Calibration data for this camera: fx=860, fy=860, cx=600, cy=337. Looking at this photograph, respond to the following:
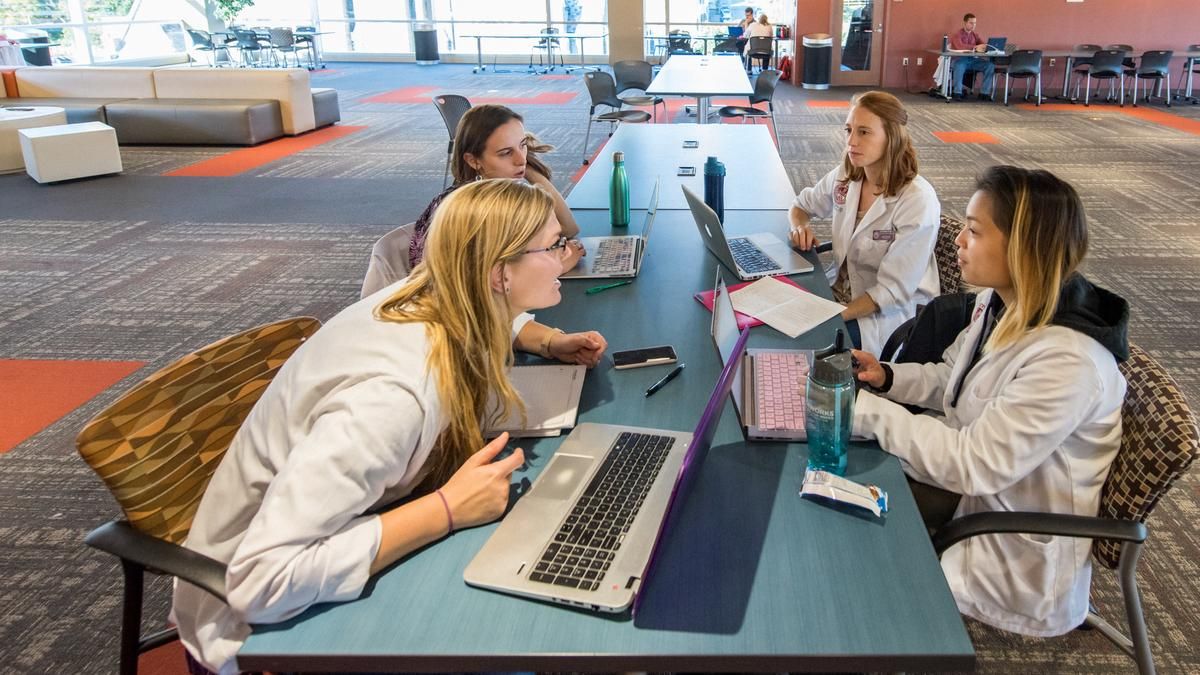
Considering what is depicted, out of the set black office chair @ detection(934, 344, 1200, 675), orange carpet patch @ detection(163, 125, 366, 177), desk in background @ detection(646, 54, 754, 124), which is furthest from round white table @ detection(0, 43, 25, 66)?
black office chair @ detection(934, 344, 1200, 675)

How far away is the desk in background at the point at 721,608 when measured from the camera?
107cm

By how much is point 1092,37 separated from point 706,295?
12884mm

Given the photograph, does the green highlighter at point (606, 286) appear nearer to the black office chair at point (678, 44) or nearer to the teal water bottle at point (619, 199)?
the teal water bottle at point (619, 199)

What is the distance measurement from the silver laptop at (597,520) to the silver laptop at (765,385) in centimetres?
16

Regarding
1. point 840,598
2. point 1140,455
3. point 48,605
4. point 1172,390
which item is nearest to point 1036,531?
point 1140,455

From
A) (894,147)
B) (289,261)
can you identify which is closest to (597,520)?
(894,147)

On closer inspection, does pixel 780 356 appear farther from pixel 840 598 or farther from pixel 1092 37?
pixel 1092 37

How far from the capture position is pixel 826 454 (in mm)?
1462

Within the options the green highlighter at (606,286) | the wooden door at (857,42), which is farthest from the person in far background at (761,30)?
the green highlighter at (606,286)

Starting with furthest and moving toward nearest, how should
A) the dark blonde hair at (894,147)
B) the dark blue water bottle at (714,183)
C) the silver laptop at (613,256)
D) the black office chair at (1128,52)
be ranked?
the black office chair at (1128,52) → the dark blue water bottle at (714,183) → the dark blonde hair at (894,147) → the silver laptop at (613,256)

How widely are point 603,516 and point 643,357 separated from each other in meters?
0.64

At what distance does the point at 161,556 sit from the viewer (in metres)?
1.31

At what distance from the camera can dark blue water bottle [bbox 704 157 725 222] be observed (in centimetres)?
297

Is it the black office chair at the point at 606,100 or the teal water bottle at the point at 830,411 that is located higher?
the black office chair at the point at 606,100
